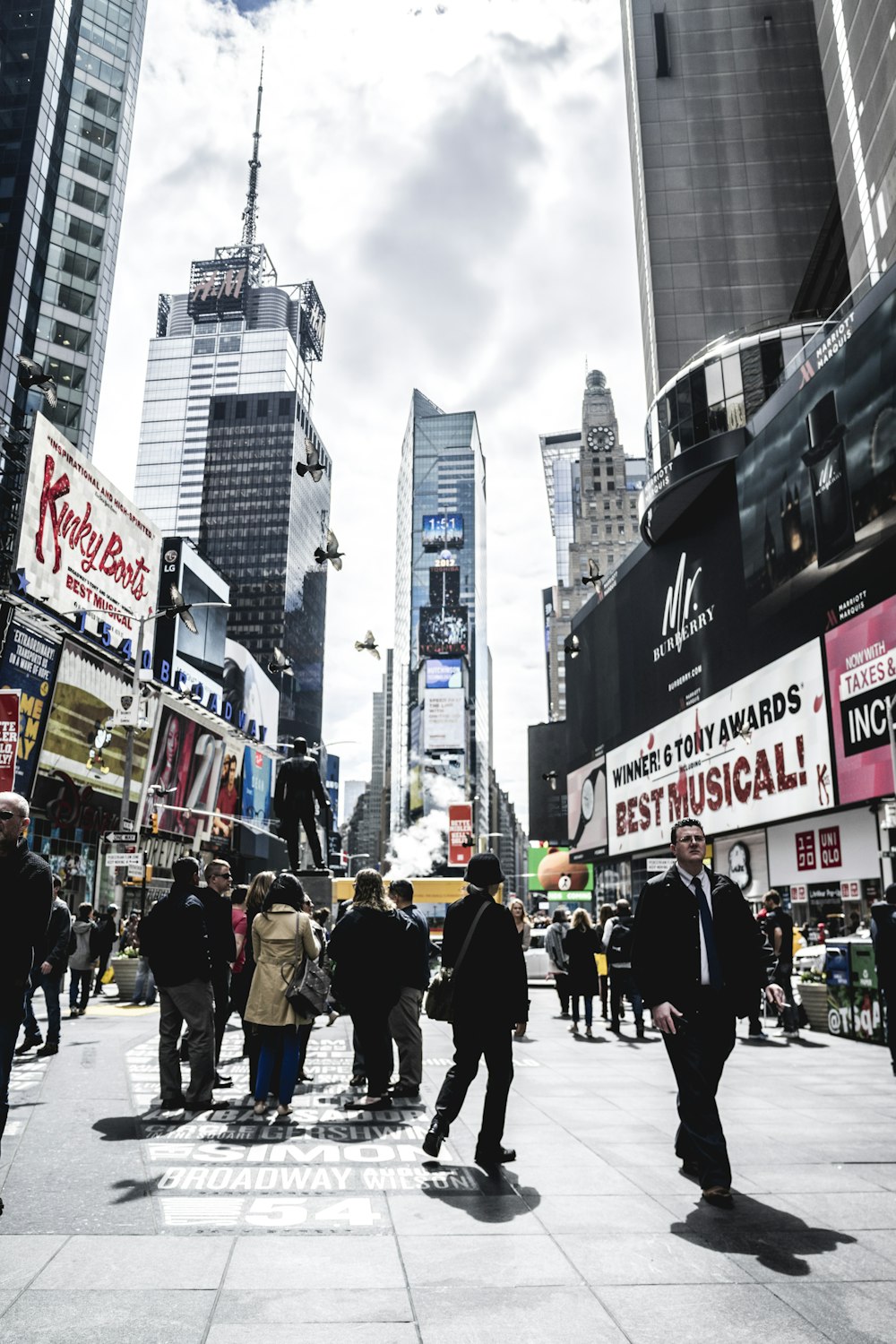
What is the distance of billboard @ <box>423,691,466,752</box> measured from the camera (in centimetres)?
15450

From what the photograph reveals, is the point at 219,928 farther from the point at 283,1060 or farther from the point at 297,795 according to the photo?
the point at 297,795

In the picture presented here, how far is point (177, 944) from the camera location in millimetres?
7461

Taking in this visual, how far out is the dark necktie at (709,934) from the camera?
17.1ft

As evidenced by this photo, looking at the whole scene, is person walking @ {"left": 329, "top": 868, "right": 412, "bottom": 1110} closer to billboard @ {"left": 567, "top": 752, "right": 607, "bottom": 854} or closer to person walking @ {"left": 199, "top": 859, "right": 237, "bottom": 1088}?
person walking @ {"left": 199, "top": 859, "right": 237, "bottom": 1088}

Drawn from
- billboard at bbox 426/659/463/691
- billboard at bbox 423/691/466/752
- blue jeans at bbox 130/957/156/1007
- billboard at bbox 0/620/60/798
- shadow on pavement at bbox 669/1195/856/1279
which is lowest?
shadow on pavement at bbox 669/1195/856/1279

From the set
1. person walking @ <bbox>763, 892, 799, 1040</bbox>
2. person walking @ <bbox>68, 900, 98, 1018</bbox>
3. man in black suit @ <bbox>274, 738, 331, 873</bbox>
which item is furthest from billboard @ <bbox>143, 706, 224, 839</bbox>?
person walking @ <bbox>763, 892, 799, 1040</bbox>

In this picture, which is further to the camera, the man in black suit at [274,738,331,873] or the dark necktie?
the man in black suit at [274,738,331,873]

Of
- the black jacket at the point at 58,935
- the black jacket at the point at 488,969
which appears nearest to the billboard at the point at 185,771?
the black jacket at the point at 58,935

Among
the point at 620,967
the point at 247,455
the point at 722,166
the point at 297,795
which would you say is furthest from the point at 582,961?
the point at 247,455

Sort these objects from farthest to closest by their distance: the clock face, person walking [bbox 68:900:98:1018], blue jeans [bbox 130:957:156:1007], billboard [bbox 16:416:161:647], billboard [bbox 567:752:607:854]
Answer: the clock face → billboard [bbox 567:752:607:854] → billboard [bbox 16:416:161:647] → blue jeans [bbox 130:957:156:1007] → person walking [bbox 68:900:98:1018]

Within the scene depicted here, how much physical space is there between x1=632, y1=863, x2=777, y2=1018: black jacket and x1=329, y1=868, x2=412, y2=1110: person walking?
3116 millimetres

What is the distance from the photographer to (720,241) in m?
62.3

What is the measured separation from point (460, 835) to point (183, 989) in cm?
6449

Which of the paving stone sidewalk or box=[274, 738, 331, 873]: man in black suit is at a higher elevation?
box=[274, 738, 331, 873]: man in black suit
